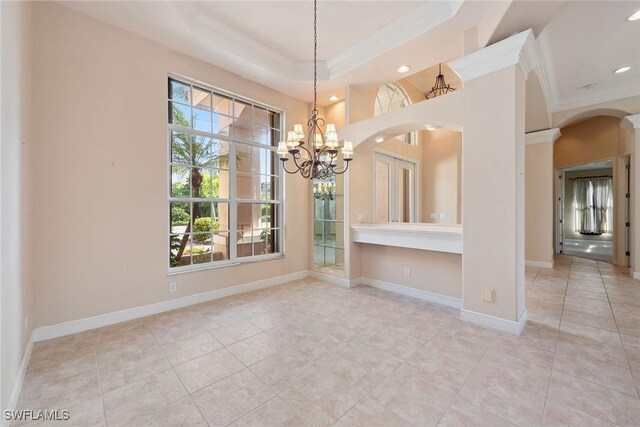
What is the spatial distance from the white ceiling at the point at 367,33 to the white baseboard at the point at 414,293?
3.17 meters

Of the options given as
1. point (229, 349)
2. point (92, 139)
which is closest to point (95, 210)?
point (92, 139)

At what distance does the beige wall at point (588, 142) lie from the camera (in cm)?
619

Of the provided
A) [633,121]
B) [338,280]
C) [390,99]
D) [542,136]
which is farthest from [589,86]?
[338,280]

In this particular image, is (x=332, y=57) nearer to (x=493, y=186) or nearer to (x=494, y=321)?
(x=493, y=186)

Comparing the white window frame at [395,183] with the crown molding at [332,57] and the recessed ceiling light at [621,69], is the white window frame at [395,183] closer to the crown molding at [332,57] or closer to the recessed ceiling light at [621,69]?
the crown molding at [332,57]

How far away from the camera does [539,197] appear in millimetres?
5961

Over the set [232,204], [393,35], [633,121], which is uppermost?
[393,35]

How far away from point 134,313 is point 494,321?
13.7ft

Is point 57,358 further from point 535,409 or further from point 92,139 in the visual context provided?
point 535,409

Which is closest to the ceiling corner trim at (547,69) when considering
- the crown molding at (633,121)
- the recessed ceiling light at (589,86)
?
the recessed ceiling light at (589,86)

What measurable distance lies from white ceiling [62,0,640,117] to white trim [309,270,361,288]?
3324mm

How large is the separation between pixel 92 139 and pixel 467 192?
4.31 meters

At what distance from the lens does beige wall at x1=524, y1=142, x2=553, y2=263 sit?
19.2 feet

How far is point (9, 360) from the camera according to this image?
1.73 metres
